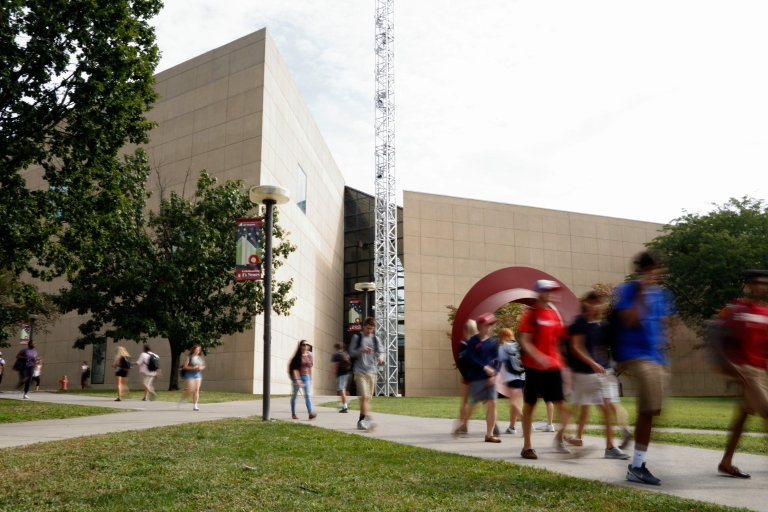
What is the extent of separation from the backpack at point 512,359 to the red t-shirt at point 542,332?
3187mm

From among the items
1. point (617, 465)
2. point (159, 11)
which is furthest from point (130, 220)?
point (617, 465)

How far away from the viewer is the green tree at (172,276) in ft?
78.2

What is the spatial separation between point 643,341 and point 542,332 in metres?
1.57

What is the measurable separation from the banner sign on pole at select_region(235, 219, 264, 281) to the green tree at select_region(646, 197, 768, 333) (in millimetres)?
28591

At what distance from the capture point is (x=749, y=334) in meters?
5.57

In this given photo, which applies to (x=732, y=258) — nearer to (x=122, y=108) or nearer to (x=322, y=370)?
(x=322, y=370)

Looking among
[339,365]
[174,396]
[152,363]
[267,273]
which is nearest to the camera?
[267,273]

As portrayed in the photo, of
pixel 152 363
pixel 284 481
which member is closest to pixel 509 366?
pixel 284 481

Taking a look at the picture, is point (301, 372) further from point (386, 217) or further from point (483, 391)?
point (386, 217)

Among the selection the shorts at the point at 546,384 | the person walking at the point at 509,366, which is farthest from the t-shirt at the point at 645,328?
the person walking at the point at 509,366

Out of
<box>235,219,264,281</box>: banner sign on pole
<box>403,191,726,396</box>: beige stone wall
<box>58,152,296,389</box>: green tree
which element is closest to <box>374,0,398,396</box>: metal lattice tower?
<box>403,191,726,396</box>: beige stone wall

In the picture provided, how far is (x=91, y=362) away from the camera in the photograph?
3675cm

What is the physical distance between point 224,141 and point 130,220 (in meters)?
10.7

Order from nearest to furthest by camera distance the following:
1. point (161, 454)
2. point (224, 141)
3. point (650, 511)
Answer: point (650, 511) < point (161, 454) < point (224, 141)
